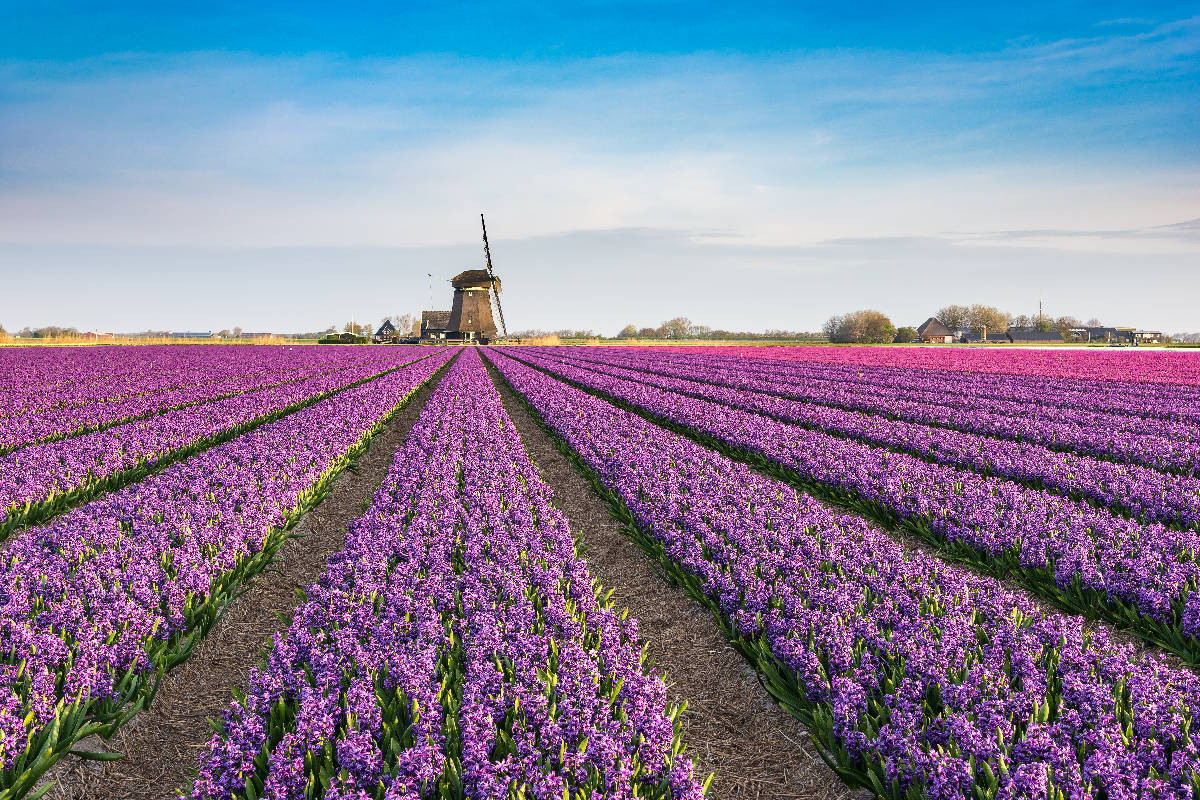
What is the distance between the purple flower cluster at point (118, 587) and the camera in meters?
4.42

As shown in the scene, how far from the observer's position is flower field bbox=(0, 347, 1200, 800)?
374 centimetres

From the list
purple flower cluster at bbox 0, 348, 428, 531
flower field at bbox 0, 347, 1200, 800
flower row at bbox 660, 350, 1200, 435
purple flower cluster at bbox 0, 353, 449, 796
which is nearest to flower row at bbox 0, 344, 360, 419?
purple flower cluster at bbox 0, 348, 428, 531

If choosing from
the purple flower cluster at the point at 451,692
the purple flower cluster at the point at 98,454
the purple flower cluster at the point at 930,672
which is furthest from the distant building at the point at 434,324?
the purple flower cluster at the point at 930,672

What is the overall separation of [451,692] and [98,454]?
1145cm

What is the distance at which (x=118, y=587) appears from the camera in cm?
570

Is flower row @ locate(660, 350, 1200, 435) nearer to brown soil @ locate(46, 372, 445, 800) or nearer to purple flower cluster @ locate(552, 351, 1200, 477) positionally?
purple flower cluster @ locate(552, 351, 1200, 477)

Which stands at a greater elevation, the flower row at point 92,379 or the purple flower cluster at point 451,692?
the flower row at point 92,379

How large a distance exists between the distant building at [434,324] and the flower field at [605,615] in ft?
341

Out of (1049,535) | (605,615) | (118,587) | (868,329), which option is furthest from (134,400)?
(868,329)

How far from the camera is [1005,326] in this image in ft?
523

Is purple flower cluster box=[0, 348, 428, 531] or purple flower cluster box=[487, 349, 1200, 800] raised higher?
purple flower cluster box=[0, 348, 428, 531]

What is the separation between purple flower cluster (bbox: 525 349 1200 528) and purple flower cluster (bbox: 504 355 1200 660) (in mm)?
616

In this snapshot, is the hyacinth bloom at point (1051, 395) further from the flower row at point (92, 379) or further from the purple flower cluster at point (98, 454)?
the flower row at point (92, 379)

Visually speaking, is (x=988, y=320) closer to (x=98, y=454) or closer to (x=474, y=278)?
(x=474, y=278)
